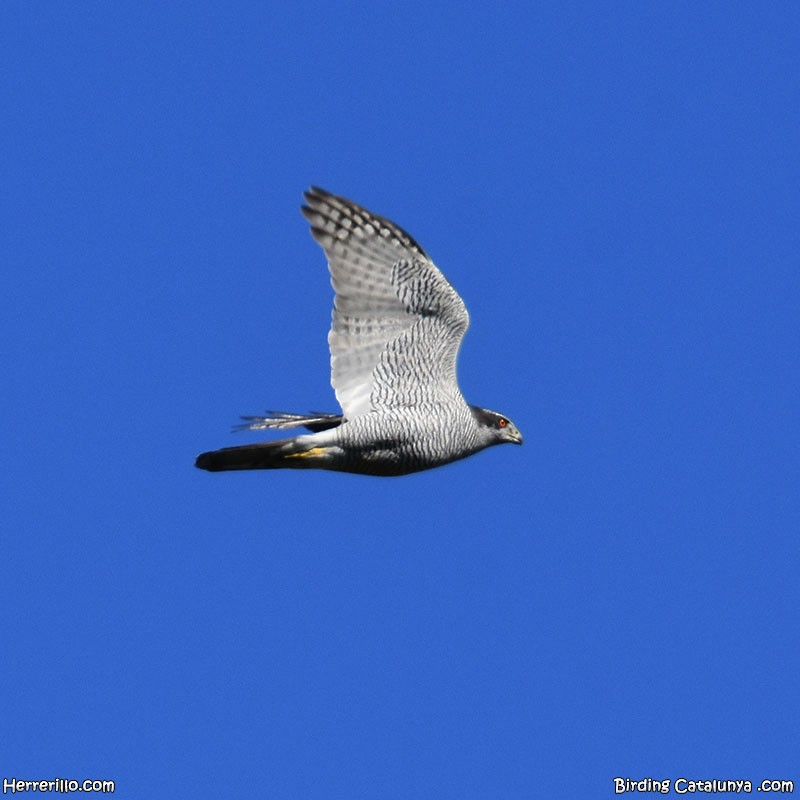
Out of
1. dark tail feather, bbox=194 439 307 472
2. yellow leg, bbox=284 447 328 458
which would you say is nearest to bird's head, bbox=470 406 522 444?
yellow leg, bbox=284 447 328 458

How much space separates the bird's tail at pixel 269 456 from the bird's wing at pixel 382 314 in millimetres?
397

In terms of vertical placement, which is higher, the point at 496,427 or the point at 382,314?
the point at 382,314

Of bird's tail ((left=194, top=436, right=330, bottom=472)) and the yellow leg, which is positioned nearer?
bird's tail ((left=194, top=436, right=330, bottom=472))

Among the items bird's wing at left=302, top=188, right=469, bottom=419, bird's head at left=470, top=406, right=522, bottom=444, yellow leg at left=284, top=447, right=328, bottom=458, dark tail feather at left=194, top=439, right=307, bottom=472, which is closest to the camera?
dark tail feather at left=194, top=439, right=307, bottom=472

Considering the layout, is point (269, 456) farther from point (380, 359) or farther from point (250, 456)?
Result: point (380, 359)

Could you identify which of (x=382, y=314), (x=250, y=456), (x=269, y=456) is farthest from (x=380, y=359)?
(x=250, y=456)

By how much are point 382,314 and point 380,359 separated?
35 cm

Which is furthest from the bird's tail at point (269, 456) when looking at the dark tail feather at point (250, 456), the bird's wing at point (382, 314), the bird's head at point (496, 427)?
the bird's head at point (496, 427)

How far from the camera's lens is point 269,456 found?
8898 mm

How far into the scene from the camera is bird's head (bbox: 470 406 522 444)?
380 inches

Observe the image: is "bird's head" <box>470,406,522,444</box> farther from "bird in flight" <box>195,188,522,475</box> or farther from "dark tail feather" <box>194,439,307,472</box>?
"dark tail feather" <box>194,439,307,472</box>

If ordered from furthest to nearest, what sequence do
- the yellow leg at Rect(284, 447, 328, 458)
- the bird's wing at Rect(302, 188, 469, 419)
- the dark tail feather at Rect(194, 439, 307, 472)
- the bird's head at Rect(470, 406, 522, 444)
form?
the bird's head at Rect(470, 406, 522, 444)
the yellow leg at Rect(284, 447, 328, 458)
the bird's wing at Rect(302, 188, 469, 419)
the dark tail feather at Rect(194, 439, 307, 472)

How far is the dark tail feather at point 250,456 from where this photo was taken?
873 centimetres

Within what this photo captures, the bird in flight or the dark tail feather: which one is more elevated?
the bird in flight
